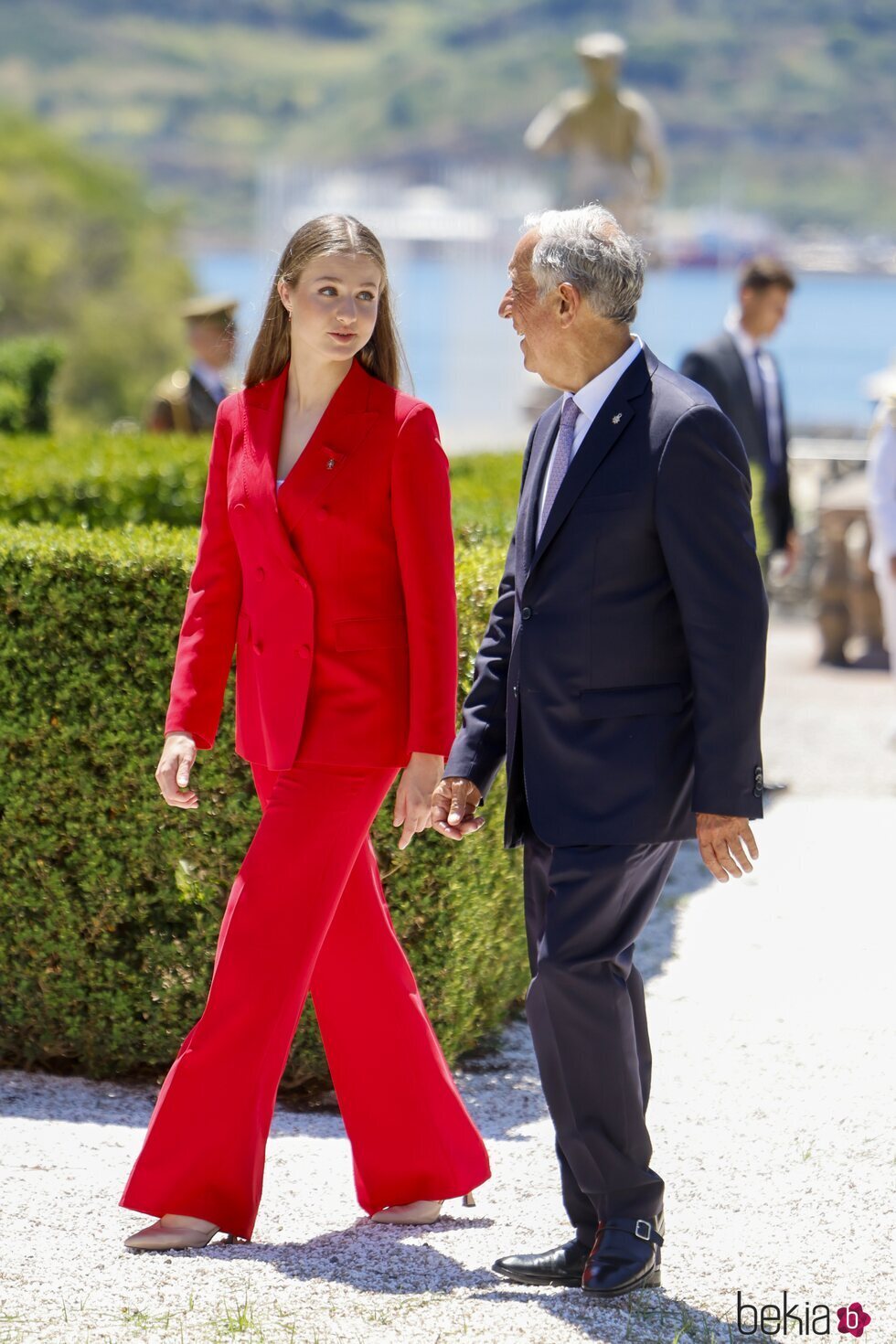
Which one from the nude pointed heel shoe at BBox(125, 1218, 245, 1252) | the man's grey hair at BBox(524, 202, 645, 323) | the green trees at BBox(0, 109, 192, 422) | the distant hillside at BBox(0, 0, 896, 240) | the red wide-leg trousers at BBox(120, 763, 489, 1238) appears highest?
the distant hillside at BBox(0, 0, 896, 240)

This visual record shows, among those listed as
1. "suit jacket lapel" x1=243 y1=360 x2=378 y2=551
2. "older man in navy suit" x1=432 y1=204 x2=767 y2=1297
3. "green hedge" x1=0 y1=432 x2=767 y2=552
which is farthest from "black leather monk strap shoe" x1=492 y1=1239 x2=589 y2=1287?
"green hedge" x1=0 y1=432 x2=767 y2=552

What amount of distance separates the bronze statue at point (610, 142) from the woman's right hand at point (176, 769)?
492 inches

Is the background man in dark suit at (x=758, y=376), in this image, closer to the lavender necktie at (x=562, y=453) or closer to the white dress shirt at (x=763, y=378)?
the white dress shirt at (x=763, y=378)

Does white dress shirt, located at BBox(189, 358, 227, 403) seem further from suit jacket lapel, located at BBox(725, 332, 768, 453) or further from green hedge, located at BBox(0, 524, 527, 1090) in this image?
green hedge, located at BBox(0, 524, 527, 1090)

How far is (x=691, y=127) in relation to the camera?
16650 centimetres

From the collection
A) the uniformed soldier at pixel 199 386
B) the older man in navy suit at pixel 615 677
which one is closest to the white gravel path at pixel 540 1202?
the older man in navy suit at pixel 615 677

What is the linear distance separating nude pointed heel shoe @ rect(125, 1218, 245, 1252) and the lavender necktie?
146cm

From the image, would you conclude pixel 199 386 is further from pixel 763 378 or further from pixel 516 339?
pixel 516 339

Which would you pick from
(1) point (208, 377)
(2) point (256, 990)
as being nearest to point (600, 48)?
(1) point (208, 377)

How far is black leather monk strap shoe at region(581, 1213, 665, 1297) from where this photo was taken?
326 centimetres

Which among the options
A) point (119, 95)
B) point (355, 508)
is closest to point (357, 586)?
point (355, 508)

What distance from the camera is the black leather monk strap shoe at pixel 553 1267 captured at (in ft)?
11.1

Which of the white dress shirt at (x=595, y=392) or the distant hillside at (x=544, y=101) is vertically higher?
the distant hillside at (x=544, y=101)

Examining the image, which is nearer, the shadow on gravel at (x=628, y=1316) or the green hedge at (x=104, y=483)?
the shadow on gravel at (x=628, y=1316)
